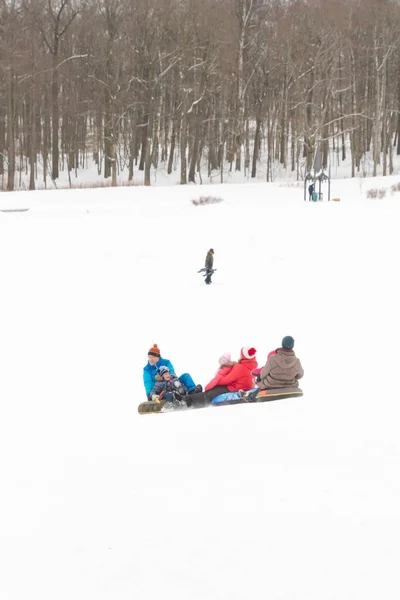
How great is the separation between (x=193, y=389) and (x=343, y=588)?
16.5 feet

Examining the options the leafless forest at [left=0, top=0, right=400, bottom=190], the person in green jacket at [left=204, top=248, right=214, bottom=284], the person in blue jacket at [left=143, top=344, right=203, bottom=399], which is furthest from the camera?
the leafless forest at [left=0, top=0, right=400, bottom=190]

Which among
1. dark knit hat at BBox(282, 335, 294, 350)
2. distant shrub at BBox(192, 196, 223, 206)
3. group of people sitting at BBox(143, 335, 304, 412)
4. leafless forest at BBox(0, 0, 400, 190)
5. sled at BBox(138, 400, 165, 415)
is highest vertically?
leafless forest at BBox(0, 0, 400, 190)

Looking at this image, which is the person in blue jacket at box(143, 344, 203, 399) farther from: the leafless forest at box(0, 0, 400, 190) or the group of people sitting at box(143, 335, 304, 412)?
the leafless forest at box(0, 0, 400, 190)

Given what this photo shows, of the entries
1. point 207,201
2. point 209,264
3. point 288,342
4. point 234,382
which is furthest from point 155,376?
point 207,201

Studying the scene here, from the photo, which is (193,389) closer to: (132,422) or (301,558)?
(132,422)

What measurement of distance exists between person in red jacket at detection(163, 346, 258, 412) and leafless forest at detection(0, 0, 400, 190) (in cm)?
2735

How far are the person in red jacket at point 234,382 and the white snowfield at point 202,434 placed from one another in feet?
2.70

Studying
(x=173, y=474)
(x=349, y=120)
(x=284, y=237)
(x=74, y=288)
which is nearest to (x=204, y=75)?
(x=349, y=120)

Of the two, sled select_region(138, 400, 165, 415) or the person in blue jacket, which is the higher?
the person in blue jacket

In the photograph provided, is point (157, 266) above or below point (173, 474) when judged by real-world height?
above

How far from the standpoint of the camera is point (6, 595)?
4.84 meters

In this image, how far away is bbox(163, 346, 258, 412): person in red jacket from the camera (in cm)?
923

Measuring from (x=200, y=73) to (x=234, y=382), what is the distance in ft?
113

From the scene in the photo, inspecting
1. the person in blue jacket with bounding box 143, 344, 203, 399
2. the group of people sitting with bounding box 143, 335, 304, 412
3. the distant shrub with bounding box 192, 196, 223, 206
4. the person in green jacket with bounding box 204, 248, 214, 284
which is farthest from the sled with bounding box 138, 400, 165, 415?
the distant shrub with bounding box 192, 196, 223, 206
